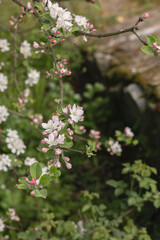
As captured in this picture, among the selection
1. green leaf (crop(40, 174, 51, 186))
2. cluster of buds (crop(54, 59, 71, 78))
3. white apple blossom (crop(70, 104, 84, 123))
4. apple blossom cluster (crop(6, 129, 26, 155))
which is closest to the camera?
green leaf (crop(40, 174, 51, 186))

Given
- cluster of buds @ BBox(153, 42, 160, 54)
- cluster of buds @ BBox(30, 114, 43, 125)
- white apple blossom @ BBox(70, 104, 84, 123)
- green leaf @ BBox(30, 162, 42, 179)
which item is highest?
cluster of buds @ BBox(30, 114, 43, 125)

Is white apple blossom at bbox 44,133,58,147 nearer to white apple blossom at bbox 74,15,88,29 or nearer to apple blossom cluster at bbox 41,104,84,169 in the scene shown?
apple blossom cluster at bbox 41,104,84,169

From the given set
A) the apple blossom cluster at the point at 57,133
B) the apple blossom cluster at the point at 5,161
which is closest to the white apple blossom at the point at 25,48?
the apple blossom cluster at the point at 5,161

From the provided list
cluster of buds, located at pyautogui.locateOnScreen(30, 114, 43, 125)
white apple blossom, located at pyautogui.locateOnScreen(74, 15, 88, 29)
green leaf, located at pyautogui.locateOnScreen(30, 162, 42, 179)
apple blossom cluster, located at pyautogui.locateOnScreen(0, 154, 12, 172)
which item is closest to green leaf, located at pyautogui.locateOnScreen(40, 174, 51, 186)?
green leaf, located at pyautogui.locateOnScreen(30, 162, 42, 179)

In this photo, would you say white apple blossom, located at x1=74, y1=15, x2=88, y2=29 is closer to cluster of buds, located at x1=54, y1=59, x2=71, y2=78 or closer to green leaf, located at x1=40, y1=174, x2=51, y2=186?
cluster of buds, located at x1=54, y1=59, x2=71, y2=78

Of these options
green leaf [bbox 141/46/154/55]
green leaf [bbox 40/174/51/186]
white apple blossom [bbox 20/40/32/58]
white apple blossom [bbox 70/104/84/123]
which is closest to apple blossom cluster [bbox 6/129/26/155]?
white apple blossom [bbox 20/40/32/58]

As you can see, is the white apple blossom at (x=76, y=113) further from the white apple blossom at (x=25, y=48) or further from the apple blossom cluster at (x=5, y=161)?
the white apple blossom at (x=25, y=48)

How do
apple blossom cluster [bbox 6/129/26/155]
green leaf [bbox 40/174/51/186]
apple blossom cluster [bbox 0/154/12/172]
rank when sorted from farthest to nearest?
apple blossom cluster [bbox 6/129/26/155]
apple blossom cluster [bbox 0/154/12/172]
green leaf [bbox 40/174/51/186]

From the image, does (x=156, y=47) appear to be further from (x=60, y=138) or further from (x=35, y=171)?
(x=35, y=171)

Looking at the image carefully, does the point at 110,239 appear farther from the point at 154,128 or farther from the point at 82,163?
the point at 82,163

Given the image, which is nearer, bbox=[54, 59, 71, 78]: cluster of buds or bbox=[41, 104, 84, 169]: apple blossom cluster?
bbox=[41, 104, 84, 169]: apple blossom cluster

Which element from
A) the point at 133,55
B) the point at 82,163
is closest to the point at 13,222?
the point at 82,163

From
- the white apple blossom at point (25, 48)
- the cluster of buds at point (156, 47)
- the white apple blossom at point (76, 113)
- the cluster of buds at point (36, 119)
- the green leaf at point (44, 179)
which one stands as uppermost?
the white apple blossom at point (25, 48)

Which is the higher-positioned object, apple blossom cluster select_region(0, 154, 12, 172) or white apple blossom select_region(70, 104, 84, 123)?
apple blossom cluster select_region(0, 154, 12, 172)
